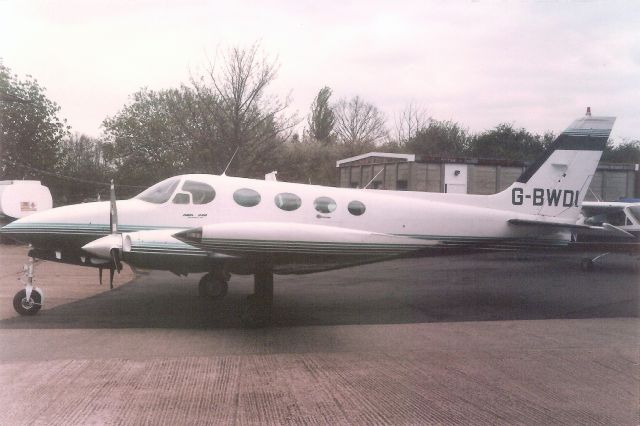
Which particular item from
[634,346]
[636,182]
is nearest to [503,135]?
[636,182]

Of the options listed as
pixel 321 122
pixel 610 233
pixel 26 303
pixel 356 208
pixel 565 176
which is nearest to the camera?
pixel 26 303

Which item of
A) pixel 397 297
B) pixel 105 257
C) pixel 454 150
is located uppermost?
pixel 454 150

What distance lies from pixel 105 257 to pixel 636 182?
28.4 m

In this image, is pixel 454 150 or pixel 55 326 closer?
pixel 55 326

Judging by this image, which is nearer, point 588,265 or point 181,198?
point 181,198

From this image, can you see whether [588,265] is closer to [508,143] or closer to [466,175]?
[466,175]

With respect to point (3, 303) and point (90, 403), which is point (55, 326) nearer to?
point (3, 303)

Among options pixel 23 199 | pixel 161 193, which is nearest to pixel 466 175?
pixel 161 193

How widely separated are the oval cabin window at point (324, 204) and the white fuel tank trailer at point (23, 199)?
5535 millimetres

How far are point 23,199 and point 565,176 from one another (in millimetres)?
11071

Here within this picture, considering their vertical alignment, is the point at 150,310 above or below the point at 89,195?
below

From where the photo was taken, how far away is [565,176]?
11641mm

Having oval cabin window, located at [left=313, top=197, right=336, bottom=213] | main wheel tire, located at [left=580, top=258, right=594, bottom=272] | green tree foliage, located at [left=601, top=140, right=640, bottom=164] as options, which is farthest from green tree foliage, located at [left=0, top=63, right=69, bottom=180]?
green tree foliage, located at [left=601, top=140, right=640, bottom=164]

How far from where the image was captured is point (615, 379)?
19.6 feet
